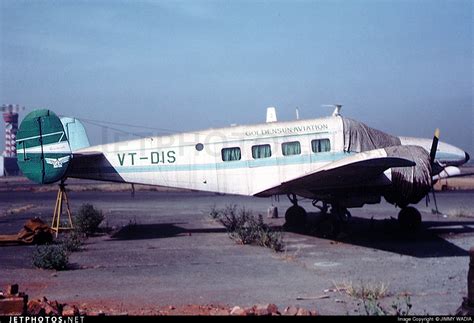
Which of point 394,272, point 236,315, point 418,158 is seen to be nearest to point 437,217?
point 418,158

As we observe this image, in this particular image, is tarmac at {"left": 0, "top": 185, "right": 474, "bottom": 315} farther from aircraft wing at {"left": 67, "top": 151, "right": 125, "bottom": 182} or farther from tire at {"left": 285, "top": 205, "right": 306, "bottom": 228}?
aircraft wing at {"left": 67, "top": 151, "right": 125, "bottom": 182}

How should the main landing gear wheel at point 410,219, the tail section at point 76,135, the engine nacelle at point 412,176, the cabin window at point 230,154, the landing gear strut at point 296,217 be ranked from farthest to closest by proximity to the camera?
the tail section at point 76,135
the landing gear strut at point 296,217
the cabin window at point 230,154
the main landing gear wheel at point 410,219
the engine nacelle at point 412,176

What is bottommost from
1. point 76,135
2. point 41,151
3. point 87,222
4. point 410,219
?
point 410,219

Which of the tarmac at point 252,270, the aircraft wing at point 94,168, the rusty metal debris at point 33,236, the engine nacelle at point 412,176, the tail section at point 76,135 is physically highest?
the tail section at point 76,135

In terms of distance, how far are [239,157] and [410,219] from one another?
568 cm

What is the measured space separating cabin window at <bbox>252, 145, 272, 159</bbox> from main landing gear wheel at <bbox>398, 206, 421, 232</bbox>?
4.59m

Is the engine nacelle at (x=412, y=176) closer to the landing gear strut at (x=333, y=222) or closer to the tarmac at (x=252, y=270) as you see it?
the tarmac at (x=252, y=270)

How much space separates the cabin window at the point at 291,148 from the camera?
589 inches

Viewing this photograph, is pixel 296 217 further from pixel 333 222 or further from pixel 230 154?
pixel 230 154

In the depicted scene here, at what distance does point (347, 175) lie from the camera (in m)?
12.9

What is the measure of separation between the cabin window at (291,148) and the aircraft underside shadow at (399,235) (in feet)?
7.97

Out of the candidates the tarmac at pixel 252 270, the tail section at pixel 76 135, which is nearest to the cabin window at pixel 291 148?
the tarmac at pixel 252 270

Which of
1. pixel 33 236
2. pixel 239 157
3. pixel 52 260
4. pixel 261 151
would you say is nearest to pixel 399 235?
pixel 261 151

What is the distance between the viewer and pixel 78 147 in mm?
17125
